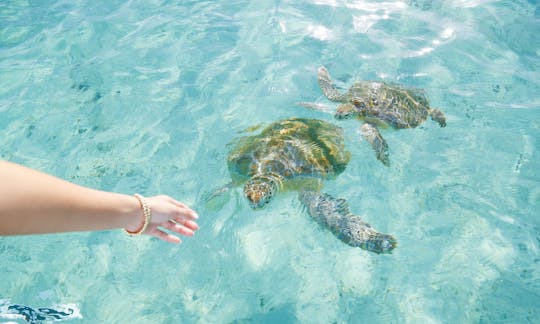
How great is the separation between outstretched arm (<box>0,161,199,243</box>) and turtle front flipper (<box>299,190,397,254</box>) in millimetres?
2000

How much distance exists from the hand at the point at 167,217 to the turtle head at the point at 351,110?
3.12m

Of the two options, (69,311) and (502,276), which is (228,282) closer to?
(69,311)

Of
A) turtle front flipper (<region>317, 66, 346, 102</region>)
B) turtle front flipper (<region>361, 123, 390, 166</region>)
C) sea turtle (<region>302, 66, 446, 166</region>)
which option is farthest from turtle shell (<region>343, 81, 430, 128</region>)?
turtle front flipper (<region>361, 123, 390, 166</region>)

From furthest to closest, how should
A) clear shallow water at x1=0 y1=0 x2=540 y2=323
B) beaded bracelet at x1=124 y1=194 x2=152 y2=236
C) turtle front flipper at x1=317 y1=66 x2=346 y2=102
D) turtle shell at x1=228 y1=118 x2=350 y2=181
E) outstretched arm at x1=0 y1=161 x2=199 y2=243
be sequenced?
turtle front flipper at x1=317 y1=66 x2=346 y2=102
turtle shell at x1=228 y1=118 x2=350 y2=181
clear shallow water at x1=0 y1=0 x2=540 y2=323
beaded bracelet at x1=124 y1=194 x2=152 y2=236
outstretched arm at x1=0 y1=161 x2=199 y2=243

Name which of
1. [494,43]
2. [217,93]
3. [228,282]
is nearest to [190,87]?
[217,93]

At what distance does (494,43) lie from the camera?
696cm

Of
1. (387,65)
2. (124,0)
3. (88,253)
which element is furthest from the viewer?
(124,0)

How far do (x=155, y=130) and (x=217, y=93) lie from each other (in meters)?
1.16

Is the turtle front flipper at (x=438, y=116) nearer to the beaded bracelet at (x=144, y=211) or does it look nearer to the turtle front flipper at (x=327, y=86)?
the turtle front flipper at (x=327, y=86)

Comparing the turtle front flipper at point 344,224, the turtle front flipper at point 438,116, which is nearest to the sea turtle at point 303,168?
the turtle front flipper at point 344,224

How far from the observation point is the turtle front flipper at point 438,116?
17.3ft

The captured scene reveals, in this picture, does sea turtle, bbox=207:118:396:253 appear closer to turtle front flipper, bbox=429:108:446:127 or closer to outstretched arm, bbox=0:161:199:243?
turtle front flipper, bbox=429:108:446:127

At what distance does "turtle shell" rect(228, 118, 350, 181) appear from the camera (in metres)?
4.36

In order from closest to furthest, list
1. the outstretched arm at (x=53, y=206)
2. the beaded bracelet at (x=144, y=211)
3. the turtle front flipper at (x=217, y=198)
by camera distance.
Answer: the outstretched arm at (x=53, y=206), the beaded bracelet at (x=144, y=211), the turtle front flipper at (x=217, y=198)
